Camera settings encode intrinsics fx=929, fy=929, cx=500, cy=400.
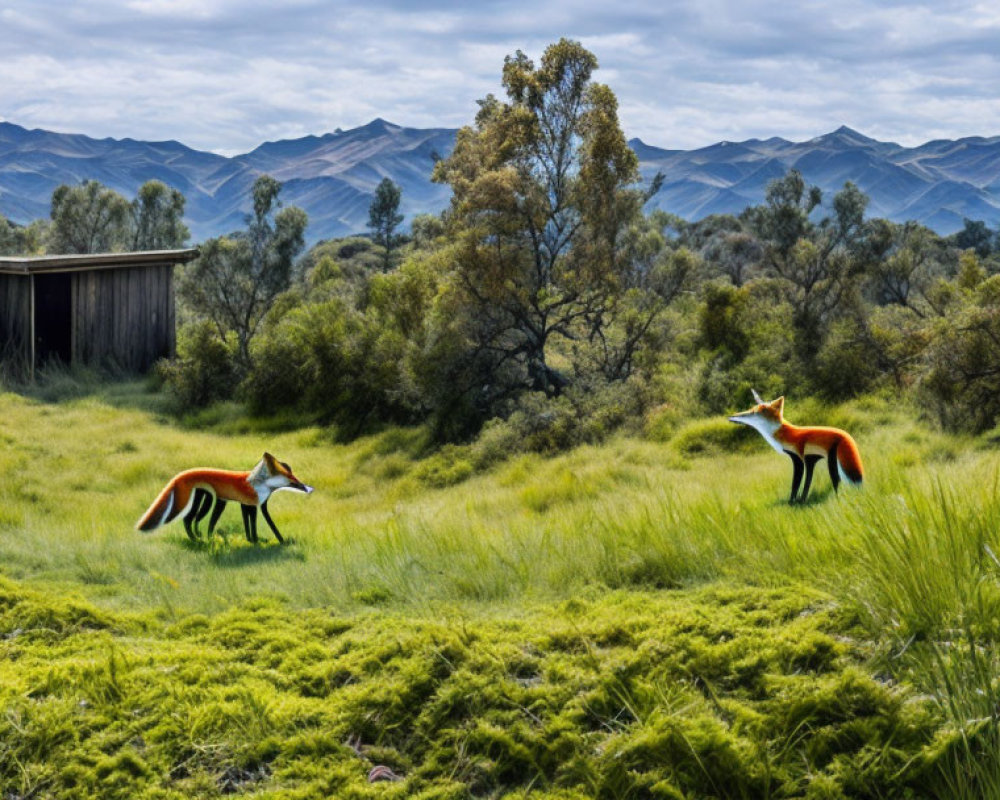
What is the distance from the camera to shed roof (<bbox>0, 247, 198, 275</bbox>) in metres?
19.3

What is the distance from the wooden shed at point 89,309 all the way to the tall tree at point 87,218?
22642 mm

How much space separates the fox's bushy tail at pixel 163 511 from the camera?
812 centimetres

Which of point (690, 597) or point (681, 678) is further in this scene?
point (690, 597)

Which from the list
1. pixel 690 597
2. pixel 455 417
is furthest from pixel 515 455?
pixel 690 597

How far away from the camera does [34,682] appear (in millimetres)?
4551

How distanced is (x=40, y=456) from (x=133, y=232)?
3521 centimetres

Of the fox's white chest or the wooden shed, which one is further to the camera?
the wooden shed

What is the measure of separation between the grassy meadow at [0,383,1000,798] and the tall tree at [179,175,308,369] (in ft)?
48.6

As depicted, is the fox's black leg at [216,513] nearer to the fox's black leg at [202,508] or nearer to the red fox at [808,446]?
the fox's black leg at [202,508]

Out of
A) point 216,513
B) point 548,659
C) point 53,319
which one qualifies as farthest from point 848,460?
point 53,319

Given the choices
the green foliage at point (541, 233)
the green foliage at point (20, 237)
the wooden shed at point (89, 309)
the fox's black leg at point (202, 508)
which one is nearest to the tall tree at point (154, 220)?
the green foliage at point (20, 237)

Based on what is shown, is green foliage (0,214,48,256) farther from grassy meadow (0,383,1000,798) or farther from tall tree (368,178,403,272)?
grassy meadow (0,383,1000,798)

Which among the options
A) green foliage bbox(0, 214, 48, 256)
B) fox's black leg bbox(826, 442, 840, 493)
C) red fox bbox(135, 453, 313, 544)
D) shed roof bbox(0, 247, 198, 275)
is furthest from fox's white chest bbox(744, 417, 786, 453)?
green foliage bbox(0, 214, 48, 256)

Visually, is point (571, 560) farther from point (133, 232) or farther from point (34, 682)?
point (133, 232)
